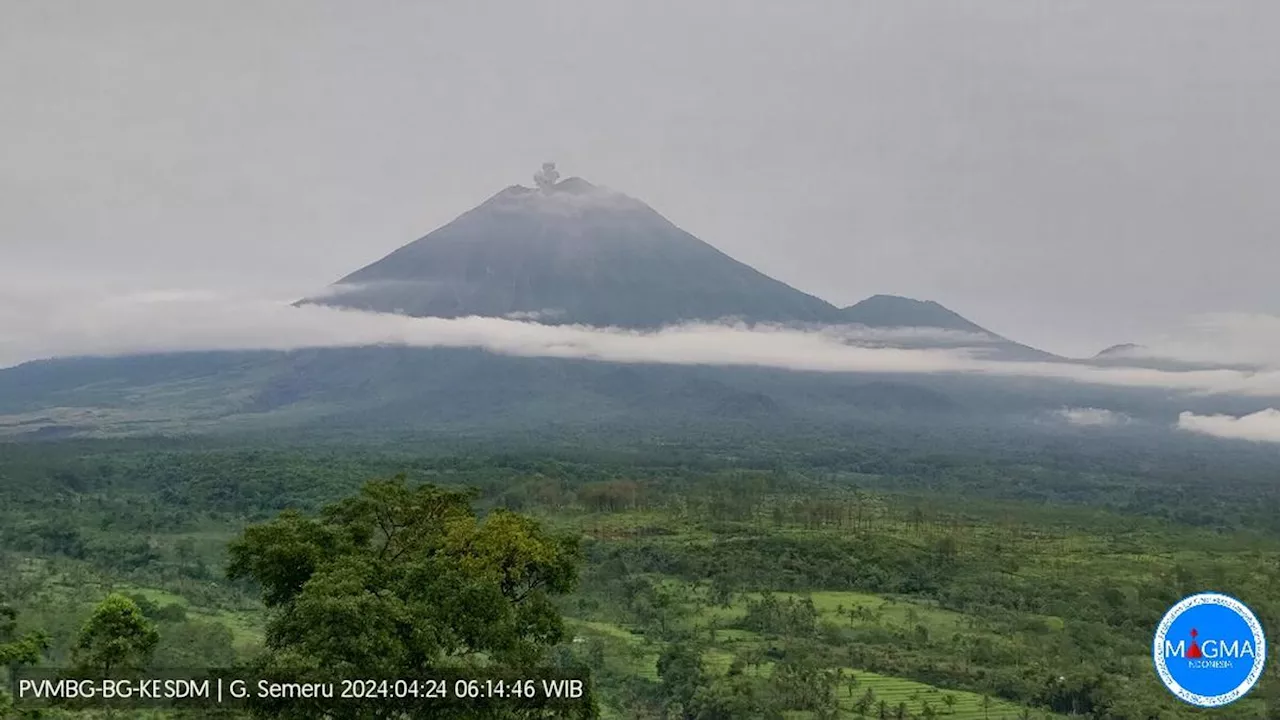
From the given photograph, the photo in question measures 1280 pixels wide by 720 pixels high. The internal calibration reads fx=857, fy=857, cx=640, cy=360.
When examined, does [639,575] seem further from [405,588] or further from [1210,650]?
[405,588]

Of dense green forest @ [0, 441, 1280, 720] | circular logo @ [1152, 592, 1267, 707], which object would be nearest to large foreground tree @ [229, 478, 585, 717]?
dense green forest @ [0, 441, 1280, 720]

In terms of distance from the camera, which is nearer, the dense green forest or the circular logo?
the dense green forest

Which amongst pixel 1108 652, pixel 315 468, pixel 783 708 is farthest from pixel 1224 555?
pixel 315 468

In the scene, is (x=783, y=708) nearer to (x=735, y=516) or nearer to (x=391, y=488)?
(x=391, y=488)

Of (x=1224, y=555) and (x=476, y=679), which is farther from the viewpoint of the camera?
(x=1224, y=555)

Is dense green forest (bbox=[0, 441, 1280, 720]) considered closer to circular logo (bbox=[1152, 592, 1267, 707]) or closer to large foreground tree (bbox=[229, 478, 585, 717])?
large foreground tree (bbox=[229, 478, 585, 717])

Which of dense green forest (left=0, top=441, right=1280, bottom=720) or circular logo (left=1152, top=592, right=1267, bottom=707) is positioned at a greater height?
circular logo (left=1152, top=592, right=1267, bottom=707)

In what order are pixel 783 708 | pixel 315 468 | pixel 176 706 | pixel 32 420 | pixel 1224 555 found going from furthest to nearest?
pixel 32 420, pixel 315 468, pixel 1224 555, pixel 783 708, pixel 176 706

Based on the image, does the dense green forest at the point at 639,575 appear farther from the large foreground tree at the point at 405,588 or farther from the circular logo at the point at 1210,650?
the circular logo at the point at 1210,650
